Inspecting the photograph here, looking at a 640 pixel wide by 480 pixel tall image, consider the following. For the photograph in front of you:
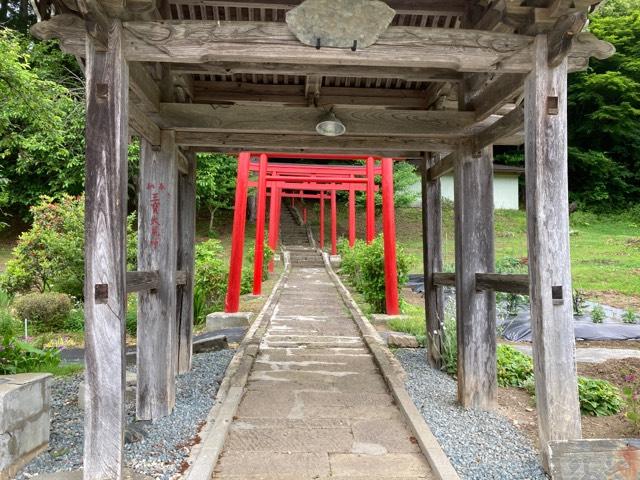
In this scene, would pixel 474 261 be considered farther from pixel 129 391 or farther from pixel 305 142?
Answer: pixel 129 391

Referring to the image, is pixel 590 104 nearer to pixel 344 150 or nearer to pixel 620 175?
pixel 620 175

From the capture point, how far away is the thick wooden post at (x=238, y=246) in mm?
9297

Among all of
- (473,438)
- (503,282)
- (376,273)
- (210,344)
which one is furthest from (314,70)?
(376,273)

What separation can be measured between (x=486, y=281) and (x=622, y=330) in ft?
16.6

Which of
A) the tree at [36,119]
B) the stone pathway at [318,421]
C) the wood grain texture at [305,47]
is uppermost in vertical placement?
the tree at [36,119]

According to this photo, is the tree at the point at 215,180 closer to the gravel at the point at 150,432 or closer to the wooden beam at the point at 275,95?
the wooden beam at the point at 275,95

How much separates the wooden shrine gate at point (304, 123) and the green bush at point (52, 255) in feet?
19.4

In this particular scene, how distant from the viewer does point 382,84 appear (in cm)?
559

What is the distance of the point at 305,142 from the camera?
5.31 m

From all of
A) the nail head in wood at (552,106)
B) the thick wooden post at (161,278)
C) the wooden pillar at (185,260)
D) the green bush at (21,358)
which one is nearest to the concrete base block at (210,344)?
the wooden pillar at (185,260)

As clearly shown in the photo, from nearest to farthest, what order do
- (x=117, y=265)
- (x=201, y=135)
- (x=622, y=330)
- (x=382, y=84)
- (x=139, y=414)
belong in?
(x=117, y=265) → (x=139, y=414) → (x=201, y=135) → (x=382, y=84) → (x=622, y=330)

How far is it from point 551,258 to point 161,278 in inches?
123

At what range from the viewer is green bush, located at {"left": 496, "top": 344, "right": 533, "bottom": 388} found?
5.42m

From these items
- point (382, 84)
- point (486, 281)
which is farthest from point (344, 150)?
point (486, 281)
